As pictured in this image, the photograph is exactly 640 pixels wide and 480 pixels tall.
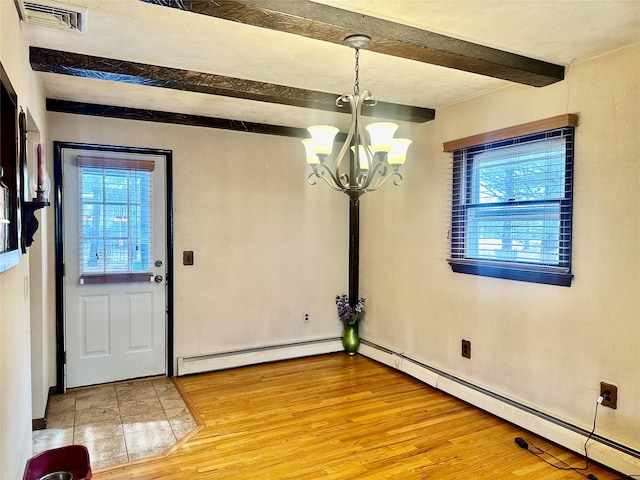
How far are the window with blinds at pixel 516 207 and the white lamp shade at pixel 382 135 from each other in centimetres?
120

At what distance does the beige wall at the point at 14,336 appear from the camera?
1658mm

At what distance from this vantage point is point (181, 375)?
4.04 meters

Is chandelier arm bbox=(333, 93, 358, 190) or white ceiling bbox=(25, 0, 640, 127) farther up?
white ceiling bbox=(25, 0, 640, 127)

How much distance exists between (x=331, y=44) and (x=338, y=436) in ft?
7.89

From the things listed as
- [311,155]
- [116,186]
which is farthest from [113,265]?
[311,155]

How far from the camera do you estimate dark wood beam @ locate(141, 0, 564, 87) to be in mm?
1802

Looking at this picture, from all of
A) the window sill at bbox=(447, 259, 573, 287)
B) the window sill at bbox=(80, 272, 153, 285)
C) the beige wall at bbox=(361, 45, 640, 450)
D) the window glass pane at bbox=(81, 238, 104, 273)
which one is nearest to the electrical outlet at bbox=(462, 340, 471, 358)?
the beige wall at bbox=(361, 45, 640, 450)

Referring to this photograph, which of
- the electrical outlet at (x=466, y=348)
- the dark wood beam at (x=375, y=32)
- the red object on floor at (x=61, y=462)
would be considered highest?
the dark wood beam at (x=375, y=32)

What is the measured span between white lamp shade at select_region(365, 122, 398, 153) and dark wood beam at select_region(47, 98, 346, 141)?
2.17m

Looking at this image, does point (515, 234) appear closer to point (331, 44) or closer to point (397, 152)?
A: point (397, 152)

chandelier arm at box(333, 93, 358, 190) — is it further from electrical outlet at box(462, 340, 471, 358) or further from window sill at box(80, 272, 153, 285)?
window sill at box(80, 272, 153, 285)

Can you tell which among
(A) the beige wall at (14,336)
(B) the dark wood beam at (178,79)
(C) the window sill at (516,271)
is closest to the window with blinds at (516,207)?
(C) the window sill at (516,271)

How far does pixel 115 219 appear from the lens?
12.5ft

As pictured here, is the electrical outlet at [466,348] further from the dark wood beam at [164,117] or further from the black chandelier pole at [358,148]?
the dark wood beam at [164,117]
